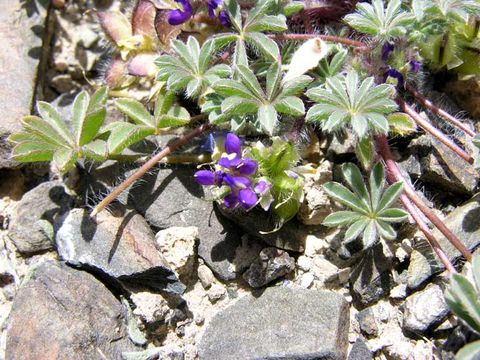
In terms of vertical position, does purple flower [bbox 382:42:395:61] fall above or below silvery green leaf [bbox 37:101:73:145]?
above

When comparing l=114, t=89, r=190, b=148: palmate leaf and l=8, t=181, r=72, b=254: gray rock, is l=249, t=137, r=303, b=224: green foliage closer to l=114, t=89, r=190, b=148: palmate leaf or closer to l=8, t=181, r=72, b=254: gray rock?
l=114, t=89, r=190, b=148: palmate leaf

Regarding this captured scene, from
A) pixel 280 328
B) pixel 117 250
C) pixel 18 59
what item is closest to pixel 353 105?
pixel 280 328

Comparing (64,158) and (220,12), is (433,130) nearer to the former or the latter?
(220,12)

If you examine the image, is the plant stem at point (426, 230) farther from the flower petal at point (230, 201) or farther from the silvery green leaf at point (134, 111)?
the silvery green leaf at point (134, 111)

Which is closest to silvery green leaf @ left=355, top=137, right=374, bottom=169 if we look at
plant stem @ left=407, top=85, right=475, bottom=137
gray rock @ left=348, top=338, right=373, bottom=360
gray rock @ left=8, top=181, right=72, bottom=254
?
plant stem @ left=407, top=85, right=475, bottom=137

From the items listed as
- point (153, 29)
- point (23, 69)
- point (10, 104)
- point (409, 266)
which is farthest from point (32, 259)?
point (409, 266)

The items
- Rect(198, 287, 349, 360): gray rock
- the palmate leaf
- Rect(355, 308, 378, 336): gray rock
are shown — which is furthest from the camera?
the palmate leaf
